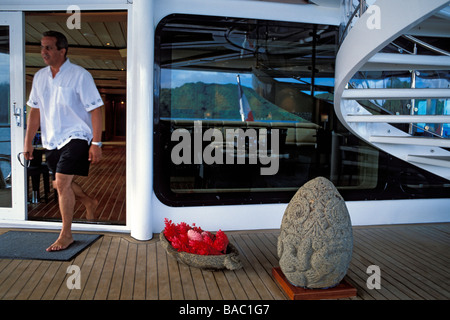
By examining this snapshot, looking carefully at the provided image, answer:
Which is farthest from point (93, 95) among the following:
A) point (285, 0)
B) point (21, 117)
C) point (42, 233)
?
point (285, 0)

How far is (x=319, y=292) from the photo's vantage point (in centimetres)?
227

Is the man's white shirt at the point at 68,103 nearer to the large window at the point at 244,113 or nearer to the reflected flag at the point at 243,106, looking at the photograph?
the large window at the point at 244,113

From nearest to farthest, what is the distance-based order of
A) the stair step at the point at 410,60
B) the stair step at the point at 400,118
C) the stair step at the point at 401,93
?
the stair step at the point at 410,60 < the stair step at the point at 401,93 < the stair step at the point at 400,118

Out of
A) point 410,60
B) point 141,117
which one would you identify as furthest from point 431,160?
point 141,117

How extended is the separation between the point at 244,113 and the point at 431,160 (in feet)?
5.81

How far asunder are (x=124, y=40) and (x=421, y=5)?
5445mm

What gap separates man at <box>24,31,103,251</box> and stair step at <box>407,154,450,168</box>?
2873 mm

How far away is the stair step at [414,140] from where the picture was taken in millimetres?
2930

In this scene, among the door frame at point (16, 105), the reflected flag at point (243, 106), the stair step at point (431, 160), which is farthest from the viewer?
the reflected flag at point (243, 106)

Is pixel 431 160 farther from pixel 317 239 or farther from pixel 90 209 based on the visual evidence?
pixel 90 209

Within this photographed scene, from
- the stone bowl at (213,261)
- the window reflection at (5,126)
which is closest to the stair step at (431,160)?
the stone bowl at (213,261)

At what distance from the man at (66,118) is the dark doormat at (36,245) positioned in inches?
4.9
